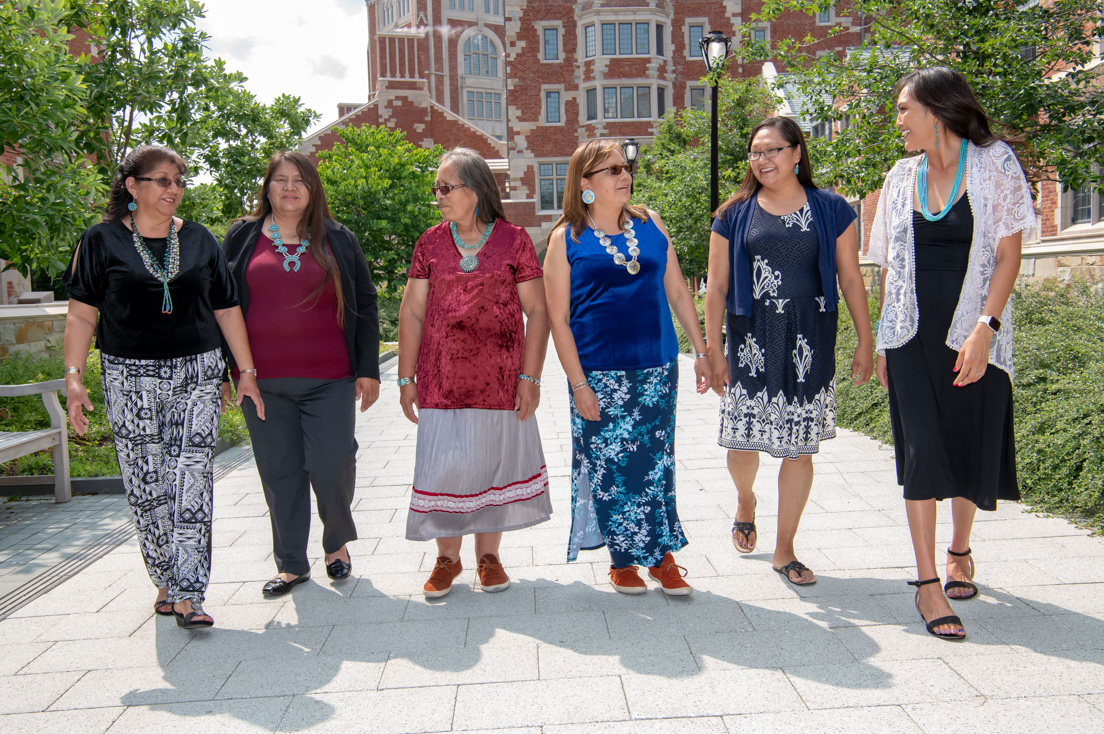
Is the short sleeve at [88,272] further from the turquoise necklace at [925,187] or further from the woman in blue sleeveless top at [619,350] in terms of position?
the turquoise necklace at [925,187]

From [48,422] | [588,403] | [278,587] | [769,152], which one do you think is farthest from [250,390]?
[48,422]

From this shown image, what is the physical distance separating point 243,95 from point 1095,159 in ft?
36.9

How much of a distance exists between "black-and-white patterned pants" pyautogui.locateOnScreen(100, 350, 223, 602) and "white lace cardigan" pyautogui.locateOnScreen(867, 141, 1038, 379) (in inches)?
118

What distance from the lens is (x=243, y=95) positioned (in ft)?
43.1

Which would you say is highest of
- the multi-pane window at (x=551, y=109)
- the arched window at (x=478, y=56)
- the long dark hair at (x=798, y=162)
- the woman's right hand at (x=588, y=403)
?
the arched window at (x=478, y=56)

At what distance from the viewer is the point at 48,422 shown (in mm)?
8117

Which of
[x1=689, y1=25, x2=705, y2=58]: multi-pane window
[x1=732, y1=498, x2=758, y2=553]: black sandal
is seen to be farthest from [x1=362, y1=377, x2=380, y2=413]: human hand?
[x1=689, y1=25, x2=705, y2=58]: multi-pane window

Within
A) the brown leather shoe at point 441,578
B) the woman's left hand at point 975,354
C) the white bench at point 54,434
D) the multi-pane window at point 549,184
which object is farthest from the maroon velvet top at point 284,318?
the multi-pane window at point 549,184

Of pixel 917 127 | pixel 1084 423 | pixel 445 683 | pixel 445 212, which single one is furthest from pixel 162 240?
pixel 1084 423

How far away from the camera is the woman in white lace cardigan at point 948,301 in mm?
3396

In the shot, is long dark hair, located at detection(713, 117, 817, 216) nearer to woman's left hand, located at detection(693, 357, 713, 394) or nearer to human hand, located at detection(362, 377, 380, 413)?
woman's left hand, located at detection(693, 357, 713, 394)

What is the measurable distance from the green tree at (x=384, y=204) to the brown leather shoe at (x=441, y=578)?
21111 mm

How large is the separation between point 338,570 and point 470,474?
949 millimetres

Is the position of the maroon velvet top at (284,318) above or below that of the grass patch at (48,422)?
above
